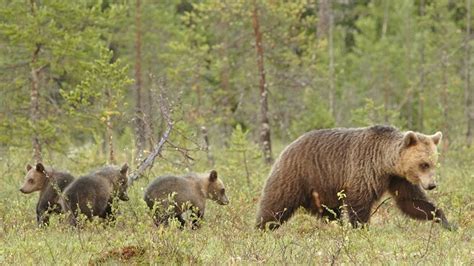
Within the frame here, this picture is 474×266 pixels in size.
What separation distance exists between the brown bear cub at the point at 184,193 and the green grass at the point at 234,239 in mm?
203

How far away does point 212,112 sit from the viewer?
24.3 metres

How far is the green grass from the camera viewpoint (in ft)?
27.2

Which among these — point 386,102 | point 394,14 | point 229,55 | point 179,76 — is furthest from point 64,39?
point 394,14

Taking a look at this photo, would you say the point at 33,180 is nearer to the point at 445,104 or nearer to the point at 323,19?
the point at 445,104

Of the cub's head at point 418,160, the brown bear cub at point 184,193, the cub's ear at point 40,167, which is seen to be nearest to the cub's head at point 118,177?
the brown bear cub at point 184,193

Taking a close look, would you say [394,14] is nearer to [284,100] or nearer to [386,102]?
[386,102]

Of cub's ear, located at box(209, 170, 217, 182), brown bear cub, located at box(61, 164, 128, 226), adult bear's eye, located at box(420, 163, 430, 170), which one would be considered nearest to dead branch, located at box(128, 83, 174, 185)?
brown bear cub, located at box(61, 164, 128, 226)

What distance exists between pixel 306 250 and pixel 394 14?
30.0m

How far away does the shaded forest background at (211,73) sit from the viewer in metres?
17.6

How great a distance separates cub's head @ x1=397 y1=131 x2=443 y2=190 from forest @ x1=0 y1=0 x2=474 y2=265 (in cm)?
67

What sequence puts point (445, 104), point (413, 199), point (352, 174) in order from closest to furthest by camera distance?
point (352, 174)
point (413, 199)
point (445, 104)

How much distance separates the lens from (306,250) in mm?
8914

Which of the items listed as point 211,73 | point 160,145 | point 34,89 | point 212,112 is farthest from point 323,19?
point 160,145

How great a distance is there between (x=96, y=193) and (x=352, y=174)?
331 cm
